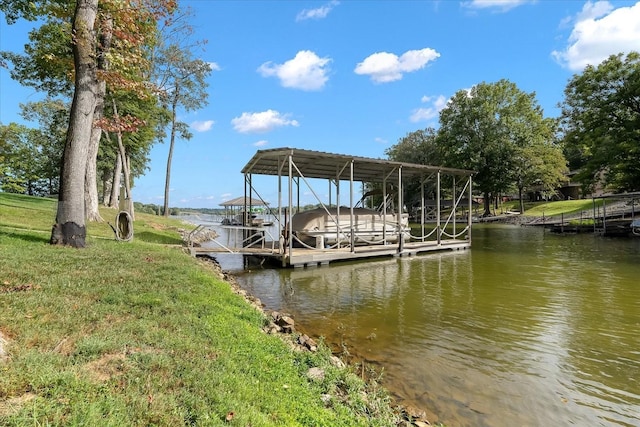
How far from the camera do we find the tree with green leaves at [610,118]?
96.4 ft

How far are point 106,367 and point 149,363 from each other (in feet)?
1.17

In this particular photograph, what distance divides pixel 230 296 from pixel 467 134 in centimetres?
4852

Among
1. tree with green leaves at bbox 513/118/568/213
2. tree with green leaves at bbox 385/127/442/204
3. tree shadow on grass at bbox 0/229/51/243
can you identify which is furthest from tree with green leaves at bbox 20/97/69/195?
tree with green leaves at bbox 513/118/568/213

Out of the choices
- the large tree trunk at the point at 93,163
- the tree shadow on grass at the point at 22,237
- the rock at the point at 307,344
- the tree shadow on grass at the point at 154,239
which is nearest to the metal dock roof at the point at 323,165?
the tree shadow on grass at the point at 154,239

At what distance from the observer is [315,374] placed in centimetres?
436

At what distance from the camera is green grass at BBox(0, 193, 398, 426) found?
104 inches

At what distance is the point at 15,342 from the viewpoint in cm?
A: 338

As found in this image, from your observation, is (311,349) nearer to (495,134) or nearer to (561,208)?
(495,134)

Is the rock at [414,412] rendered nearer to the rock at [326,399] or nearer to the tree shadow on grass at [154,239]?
the rock at [326,399]

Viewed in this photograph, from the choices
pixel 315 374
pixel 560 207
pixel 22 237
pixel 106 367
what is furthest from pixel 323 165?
pixel 560 207

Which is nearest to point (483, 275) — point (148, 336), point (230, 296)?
point (230, 296)

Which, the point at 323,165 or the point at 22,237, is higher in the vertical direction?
the point at 323,165

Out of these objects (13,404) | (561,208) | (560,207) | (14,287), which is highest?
(560,207)

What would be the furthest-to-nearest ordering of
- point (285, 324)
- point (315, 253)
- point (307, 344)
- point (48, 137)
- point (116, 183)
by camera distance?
point (48, 137) < point (116, 183) < point (315, 253) < point (285, 324) < point (307, 344)
